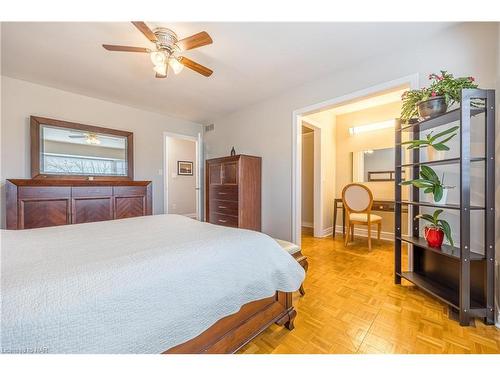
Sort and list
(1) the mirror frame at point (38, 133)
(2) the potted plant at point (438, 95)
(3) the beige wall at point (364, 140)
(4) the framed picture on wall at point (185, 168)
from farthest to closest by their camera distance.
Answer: (4) the framed picture on wall at point (185, 168)
(3) the beige wall at point (364, 140)
(1) the mirror frame at point (38, 133)
(2) the potted plant at point (438, 95)

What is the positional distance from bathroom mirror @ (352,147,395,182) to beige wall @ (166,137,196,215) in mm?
4186

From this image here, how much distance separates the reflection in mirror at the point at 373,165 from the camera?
12.3 feet

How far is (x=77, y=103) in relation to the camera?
3146mm

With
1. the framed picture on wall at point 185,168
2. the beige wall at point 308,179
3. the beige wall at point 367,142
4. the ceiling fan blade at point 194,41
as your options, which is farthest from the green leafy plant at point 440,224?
the framed picture on wall at point 185,168

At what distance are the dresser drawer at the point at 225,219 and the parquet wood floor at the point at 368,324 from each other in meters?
1.38

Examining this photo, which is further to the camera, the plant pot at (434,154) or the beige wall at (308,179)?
the beige wall at (308,179)

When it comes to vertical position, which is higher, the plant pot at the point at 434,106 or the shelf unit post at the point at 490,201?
the plant pot at the point at 434,106

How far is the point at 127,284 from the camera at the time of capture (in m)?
0.80

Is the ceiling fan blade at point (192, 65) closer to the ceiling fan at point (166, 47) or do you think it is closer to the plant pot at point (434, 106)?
the ceiling fan at point (166, 47)

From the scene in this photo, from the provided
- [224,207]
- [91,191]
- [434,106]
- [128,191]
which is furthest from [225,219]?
[434,106]

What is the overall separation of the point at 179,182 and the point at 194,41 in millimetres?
4678

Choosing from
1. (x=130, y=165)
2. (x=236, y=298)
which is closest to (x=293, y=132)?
(x=236, y=298)

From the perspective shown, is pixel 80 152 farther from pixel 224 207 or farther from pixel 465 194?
pixel 465 194
